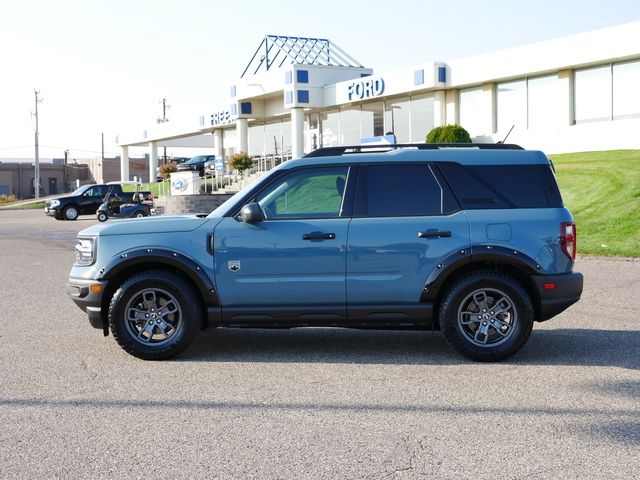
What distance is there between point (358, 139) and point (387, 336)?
3916cm

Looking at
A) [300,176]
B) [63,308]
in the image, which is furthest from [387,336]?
[63,308]

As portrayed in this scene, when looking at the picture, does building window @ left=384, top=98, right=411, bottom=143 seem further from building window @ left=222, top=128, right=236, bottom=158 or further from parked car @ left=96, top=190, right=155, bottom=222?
building window @ left=222, top=128, right=236, bottom=158

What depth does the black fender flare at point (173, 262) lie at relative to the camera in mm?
7746

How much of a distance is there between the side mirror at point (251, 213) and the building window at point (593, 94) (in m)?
28.9

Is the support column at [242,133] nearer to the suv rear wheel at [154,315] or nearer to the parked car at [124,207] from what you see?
the parked car at [124,207]

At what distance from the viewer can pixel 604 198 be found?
24.4m

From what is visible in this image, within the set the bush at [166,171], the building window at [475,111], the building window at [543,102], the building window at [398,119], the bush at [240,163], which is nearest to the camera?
the building window at [543,102]

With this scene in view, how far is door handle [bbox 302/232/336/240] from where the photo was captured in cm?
770

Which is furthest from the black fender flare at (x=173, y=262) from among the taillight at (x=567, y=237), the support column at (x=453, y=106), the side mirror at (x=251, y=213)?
the support column at (x=453, y=106)

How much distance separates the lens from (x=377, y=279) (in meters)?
7.70

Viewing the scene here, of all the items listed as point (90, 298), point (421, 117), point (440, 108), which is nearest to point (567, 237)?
point (90, 298)

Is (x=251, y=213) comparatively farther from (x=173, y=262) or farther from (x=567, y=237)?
(x=567, y=237)

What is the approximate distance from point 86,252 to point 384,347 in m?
3.08

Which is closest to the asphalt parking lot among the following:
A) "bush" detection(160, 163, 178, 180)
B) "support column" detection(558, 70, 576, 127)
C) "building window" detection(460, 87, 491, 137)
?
"support column" detection(558, 70, 576, 127)
